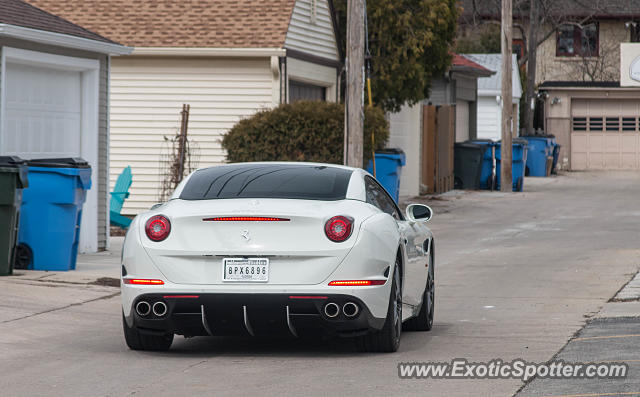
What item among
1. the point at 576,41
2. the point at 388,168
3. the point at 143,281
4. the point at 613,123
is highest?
the point at 576,41

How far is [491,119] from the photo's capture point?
46.9 meters

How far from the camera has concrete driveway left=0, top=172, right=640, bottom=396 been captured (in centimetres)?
719

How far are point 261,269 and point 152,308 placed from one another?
0.80m

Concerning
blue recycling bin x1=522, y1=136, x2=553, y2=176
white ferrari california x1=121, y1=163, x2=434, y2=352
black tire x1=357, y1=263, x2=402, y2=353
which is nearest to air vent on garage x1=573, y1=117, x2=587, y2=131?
blue recycling bin x1=522, y1=136, x2=553, y2=176

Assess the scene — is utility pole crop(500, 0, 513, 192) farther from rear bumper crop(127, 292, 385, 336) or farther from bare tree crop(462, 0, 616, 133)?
rear bumper crop(127, 292, 385, 336)

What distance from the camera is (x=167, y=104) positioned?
2294 centimetres

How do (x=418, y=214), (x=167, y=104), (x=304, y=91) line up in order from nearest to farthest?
(x=418, y=214) → (x=167, y=104) → (x=304, y=91)

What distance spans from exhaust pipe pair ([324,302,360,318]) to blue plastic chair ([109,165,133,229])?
12.1 meters

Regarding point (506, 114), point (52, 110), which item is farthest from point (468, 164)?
point (52, 110)

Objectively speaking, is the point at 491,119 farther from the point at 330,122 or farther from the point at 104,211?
the point at 104,211

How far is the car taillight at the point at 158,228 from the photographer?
26.2 feet

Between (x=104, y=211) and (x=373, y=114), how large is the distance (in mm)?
6191

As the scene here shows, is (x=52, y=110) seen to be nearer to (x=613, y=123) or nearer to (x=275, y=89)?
(x=275, y=89)
